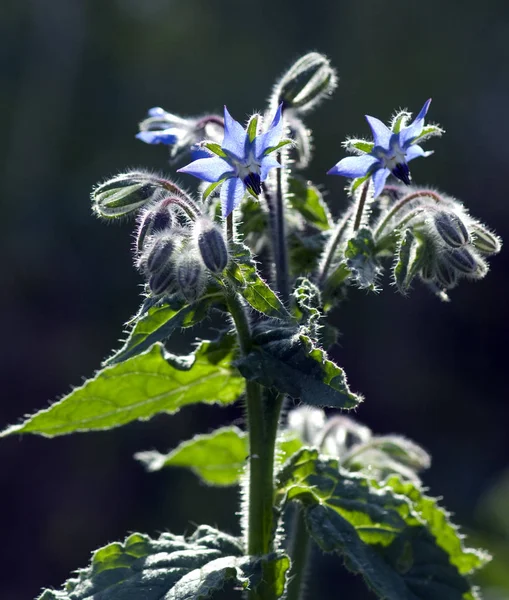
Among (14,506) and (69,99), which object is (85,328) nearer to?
(14,506)

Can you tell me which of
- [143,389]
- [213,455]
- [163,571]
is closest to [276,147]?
[143,389]

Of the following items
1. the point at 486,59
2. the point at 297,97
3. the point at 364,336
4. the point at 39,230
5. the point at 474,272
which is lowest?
the point at 474,272

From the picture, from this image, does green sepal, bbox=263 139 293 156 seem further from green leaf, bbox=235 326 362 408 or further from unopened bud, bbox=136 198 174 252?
green leaf, bbox=235 326 362 408

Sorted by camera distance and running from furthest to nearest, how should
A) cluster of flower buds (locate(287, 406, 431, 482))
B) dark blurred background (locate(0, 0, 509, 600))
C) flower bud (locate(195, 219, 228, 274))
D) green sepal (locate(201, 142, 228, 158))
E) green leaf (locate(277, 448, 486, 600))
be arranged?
dark blurred background (locate(0, 0, 509, 600))
cluster of flower buds (locate(287, 406, 431, 482))
green leaf (locate(277, 448, 486, 600))
green sepal (locate(201, 142, 228, 158))
flower bud (locate(195, 219, 228, 274))

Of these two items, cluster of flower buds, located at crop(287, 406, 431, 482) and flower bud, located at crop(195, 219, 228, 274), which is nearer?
flower bud, located at crop(195, 219, 228, 274)

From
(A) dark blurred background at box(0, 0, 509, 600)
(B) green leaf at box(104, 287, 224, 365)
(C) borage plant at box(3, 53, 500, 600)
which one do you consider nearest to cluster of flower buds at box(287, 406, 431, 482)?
(C) borage plant at box(3, 53, 500, 600)

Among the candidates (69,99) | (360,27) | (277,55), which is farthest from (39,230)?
(360,27)

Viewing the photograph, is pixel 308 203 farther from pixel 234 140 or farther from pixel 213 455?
pixel 213 455
